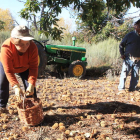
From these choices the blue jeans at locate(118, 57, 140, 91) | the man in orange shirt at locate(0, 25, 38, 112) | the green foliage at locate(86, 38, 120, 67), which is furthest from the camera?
the green foliage at locate(86, 38, 120, 67)

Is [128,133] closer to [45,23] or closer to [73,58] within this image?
[45,23]

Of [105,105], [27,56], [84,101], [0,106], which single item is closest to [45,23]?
[27,56]

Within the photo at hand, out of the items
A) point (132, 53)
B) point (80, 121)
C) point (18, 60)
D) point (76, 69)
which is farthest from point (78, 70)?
point (18, 60)

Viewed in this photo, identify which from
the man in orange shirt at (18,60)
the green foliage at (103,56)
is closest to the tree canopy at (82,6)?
the man in orange shirt at (18,60)

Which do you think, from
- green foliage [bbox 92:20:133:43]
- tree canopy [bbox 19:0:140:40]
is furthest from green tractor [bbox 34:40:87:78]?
green foliage [bbox 92:20:133:43]

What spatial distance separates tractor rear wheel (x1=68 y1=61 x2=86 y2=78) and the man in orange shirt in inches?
126

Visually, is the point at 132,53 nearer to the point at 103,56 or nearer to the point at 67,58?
the point at 67,58

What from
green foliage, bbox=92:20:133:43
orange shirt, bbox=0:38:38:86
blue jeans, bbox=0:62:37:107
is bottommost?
blue jeans, bbox=0:62:37:107

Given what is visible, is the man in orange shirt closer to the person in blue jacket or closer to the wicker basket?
the wicker basket

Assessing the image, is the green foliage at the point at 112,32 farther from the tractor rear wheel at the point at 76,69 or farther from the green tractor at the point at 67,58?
the tractor rear wheel at the point at 76,69

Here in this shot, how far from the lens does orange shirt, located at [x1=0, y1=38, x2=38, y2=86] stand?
187 cm

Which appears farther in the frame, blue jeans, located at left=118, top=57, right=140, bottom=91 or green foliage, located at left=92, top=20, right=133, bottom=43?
green foliage, located at left=92, top=20, right=133, bottom=43

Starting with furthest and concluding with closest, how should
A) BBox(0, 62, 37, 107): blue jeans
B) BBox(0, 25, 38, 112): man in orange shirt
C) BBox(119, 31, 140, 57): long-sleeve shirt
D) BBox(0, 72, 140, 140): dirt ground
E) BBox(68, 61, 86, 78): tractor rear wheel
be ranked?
BBox(68, 61, 86, 78): tractor rear wheel < BBox(119, 31, 140, 57): long-sleeve shirt < BBox(0, 62, 37, 107): blue jeans < BBox(0, 72, 140, 140): dirt ground < BBox(0, 25, 38, 112): man in orange shirt

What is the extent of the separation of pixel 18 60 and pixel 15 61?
40 mm
